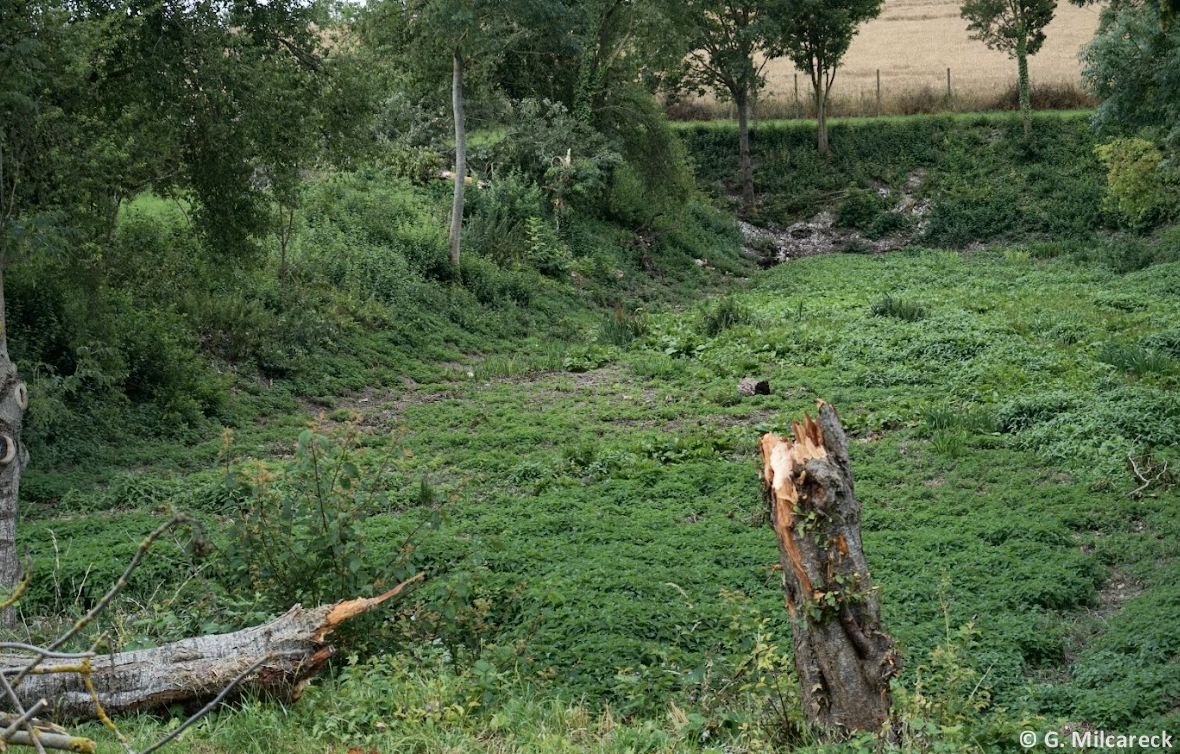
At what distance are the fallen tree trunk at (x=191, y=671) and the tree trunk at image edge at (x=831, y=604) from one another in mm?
2228

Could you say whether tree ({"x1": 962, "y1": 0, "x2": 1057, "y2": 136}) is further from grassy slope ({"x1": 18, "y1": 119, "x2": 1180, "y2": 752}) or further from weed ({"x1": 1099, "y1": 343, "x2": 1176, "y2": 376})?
weed ({"x1": 1099, "y1": 343, "x2": 1176, "y2": 376})

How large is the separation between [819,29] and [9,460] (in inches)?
1219

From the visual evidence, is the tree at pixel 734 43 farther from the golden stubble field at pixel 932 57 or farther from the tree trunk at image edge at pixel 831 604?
the tree trunk at image edge at pixel 831 604

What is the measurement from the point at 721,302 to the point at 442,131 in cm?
1000

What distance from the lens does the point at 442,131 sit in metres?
24.9

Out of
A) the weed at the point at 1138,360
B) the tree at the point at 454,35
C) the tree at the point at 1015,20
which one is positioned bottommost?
the weed at the point at 1138,360

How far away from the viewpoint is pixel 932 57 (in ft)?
145

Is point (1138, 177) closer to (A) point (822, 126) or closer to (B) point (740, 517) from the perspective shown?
(A) point (822, 126)

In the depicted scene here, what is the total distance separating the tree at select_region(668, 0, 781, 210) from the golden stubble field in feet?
22.3

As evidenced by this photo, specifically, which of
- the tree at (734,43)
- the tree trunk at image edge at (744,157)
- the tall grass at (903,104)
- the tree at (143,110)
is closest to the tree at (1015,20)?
the tall grass at (903,104)

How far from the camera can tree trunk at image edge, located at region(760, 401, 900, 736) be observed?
4969 mm

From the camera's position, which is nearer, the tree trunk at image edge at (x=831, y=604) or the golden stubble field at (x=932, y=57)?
the tree trunk at image edge at (x=831, y=604)

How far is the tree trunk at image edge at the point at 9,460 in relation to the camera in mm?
6914

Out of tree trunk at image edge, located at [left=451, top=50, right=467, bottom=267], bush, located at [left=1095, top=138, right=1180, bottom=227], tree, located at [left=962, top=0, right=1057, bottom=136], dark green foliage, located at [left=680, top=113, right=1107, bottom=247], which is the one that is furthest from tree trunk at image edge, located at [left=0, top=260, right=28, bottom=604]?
tree, located at [left=962, top=0, right=1057, bottom=136]
